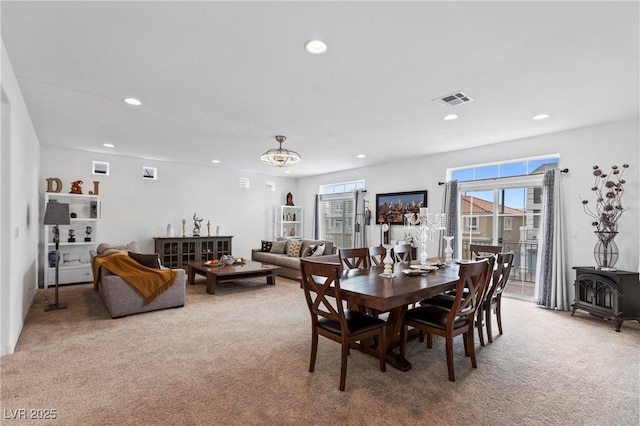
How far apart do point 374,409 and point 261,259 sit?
5.75 metres

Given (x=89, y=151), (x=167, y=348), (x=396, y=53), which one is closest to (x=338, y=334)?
(x=167, y=348)

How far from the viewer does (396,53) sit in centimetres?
255

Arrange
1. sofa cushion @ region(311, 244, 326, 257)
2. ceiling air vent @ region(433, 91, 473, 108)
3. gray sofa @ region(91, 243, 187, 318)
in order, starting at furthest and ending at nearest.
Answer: sofa cushion @ region(311, 244, 326, 257), gray sofa @ region(91, 243, 187, 318), ceiling air vent @ region(433, 91, 473, 108)

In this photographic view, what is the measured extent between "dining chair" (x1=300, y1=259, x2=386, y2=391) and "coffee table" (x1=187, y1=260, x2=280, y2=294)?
10.2 ft

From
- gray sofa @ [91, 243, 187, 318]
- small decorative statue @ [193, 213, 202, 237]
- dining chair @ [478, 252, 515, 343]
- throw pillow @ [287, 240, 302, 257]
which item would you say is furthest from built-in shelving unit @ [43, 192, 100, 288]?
dining chair @ [478, 252, 515, 343]

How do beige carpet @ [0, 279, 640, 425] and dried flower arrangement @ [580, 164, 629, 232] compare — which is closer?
beige carpet @ [0, 279, 640, 425]

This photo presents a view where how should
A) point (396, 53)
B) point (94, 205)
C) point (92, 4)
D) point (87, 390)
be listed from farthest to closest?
point (94, 205) → point (396, 53) → point (87, 390) → point (92, 4)

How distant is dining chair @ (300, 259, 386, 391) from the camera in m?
2.38

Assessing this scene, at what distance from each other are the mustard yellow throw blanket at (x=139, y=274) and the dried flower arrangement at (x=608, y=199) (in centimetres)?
589

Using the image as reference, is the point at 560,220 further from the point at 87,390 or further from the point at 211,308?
the point at 87,390

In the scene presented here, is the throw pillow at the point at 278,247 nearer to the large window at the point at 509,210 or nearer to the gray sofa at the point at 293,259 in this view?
the gray sofa at the point at 293,259

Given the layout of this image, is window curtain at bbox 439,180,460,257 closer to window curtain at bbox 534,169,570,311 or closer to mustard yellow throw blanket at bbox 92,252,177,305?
window curtain at bbox 534,169,570,311

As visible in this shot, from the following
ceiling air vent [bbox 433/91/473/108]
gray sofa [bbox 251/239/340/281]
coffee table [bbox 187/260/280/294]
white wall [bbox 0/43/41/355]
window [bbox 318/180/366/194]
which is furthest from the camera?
window [bbox 318/180/366/194]

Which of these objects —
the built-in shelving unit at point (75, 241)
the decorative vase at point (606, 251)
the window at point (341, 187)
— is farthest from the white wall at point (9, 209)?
the decorative vase at point (606, 251)
